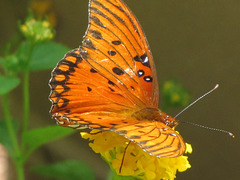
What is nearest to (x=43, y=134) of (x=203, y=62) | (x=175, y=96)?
(x=175, y=96)

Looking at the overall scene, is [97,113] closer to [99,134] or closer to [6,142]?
[99,134]

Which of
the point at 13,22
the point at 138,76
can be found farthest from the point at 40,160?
the point at 138,76

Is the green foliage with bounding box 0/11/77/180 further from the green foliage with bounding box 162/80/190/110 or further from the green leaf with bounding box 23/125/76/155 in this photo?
the green foliage with bounding box 162/80/190/110

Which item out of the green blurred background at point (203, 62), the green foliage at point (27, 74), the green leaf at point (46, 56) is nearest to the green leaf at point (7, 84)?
the green foliage at point (27, 74)

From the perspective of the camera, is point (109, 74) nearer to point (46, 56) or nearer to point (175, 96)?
point (46, 56)

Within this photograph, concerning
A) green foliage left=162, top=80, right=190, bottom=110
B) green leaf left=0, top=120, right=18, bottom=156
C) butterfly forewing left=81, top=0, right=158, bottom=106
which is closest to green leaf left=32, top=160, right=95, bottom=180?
green leaf left=0, top=120, right=18, bottom=156

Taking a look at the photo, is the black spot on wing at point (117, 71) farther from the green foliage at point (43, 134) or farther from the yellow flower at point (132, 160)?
Answer: the green foliage at point (43, 134)
